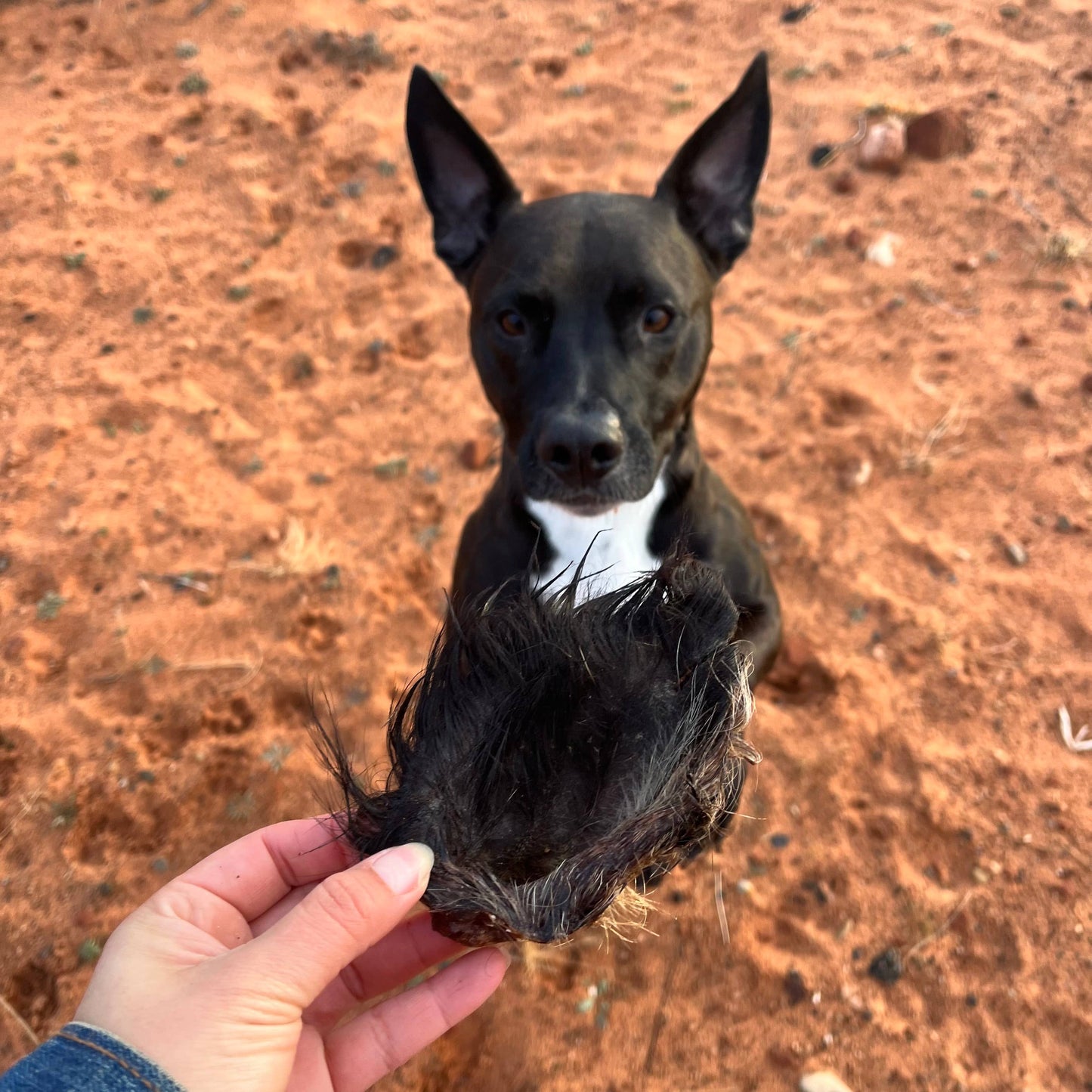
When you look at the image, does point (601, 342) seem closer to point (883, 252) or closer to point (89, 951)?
point (89, 951)

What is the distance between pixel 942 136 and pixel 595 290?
12.8 ft

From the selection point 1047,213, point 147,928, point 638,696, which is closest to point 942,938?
point 638,696

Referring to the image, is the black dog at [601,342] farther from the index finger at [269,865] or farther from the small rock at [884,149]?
the small rock at [884,149]

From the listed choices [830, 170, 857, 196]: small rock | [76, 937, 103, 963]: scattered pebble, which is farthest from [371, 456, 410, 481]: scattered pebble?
[830, 170, 857, 196]: small rock

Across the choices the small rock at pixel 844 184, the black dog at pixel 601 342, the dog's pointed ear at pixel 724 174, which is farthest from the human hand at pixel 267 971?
the small rock at pixel 844 184

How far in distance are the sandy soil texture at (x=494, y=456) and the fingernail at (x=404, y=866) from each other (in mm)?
1445

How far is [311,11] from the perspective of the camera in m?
6.67

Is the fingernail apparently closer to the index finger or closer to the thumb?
the thumb

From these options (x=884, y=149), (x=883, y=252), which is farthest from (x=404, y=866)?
(x=884, y=149)

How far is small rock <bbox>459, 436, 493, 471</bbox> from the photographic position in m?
4.09

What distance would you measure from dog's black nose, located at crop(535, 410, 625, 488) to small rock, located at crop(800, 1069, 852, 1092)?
1910 mm

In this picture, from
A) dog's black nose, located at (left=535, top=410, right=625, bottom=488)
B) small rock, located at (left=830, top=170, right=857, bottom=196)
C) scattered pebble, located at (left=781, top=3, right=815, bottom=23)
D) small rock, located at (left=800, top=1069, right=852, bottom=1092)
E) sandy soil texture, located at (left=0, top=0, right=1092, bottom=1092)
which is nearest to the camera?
dog's black nose, located at (left=535, top=410, right=625, bottom=488)

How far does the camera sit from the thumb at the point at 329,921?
138 cm

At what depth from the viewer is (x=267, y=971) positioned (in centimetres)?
137
